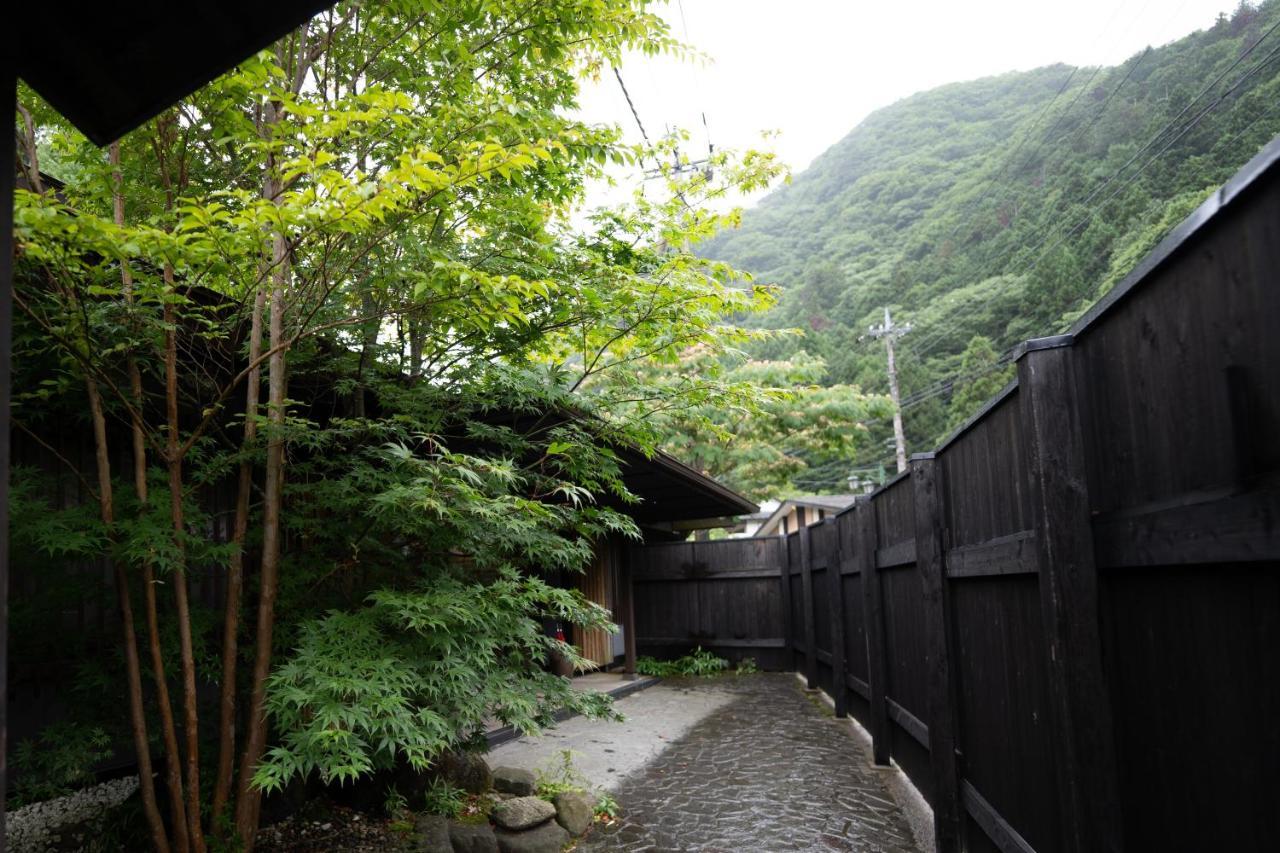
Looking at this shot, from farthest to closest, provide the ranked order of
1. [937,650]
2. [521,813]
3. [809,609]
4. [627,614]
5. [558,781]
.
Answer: [627,614] < [809,609] < [558,781] < [521,813] < [937,650]

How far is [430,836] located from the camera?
4641mm

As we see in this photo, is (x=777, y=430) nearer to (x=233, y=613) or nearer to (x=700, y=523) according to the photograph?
(x=700, y=523)

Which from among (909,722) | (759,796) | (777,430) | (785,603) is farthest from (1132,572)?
(777,430)

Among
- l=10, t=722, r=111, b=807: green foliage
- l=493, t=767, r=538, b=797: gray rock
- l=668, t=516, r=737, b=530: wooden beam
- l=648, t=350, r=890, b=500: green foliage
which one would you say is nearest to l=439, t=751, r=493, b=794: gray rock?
l=493, t=767, r=538, b=797: gray rock

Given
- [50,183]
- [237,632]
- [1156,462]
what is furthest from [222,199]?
[1156,462]

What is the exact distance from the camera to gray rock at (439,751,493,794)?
18.1 ft

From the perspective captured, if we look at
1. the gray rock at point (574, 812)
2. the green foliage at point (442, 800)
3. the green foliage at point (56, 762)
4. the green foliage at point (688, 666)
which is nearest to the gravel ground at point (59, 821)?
the green foliage at point (56, 762)

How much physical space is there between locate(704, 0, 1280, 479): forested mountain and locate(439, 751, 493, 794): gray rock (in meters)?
23.6

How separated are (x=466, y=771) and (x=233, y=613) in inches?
91.6

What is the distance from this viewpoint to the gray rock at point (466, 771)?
5.51 m

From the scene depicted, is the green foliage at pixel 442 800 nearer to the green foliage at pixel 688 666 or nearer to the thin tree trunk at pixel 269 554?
the thin tree trunk at pixel 269 554

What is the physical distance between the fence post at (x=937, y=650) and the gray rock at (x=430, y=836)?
2680 mm

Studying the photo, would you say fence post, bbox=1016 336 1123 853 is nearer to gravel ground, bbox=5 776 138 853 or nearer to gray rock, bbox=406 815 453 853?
gray rock, bbox=406 815 453 853

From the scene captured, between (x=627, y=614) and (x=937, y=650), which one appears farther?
(x=627, y=614)
